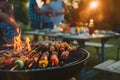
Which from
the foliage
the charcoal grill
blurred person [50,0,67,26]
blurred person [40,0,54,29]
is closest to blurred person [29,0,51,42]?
blurred person [40,0,54,29]

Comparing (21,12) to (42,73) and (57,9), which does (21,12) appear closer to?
(57,9)

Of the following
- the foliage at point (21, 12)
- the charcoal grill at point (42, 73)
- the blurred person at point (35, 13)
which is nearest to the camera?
the charcoal grill at point (42, 73)

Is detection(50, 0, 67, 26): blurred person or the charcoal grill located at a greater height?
detection(50, 0, 67, 26): blurred person

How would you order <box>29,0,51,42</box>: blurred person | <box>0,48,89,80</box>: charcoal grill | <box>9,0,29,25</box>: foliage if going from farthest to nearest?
<box>9,0,29,25</box>: foliage → <box>29,0,51,42</box>: blurred person → <box>0,48,89,80</box>: charcoal grill

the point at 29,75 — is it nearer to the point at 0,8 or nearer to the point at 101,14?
the point at 0,8

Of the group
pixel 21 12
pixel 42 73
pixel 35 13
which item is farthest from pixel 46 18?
pixel 21 12

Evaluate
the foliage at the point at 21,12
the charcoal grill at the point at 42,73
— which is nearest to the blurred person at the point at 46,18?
the charcoal grill at the point at 42,73

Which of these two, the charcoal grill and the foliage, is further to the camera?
the foliage

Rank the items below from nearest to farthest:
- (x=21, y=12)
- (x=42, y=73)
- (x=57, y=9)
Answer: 1. (x=42, y=73)
2. (x=57, y=9)
3. (x=21, y=12)

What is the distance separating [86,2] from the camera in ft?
47.8

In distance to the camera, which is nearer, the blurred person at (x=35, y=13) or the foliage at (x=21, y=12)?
the blurred person at (x=35, y=13)

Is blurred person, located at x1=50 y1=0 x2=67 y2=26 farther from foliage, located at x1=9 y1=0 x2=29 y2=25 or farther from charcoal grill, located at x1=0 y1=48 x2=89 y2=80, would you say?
foliage, located at x1=9 y1=0 x2=29 y2=25

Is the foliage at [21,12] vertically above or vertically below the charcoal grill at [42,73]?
above

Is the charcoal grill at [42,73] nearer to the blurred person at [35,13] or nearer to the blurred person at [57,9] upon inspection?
the blurred person at [35,13]
